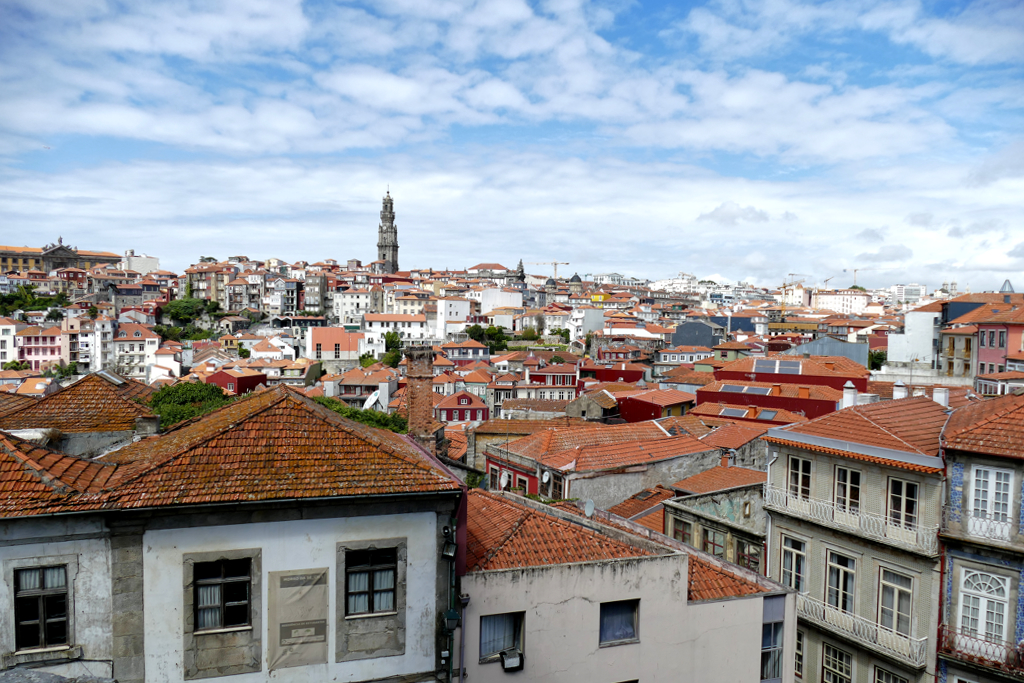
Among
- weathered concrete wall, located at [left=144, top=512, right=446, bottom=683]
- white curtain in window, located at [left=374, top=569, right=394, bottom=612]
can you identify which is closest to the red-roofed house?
weathered concrete wall, located at [left=144, top=512, right=446, bottom=683]

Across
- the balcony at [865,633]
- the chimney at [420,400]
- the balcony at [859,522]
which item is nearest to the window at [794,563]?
the balcony at [865,633]

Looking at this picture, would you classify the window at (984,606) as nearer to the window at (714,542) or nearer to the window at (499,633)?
the window at (714,542)

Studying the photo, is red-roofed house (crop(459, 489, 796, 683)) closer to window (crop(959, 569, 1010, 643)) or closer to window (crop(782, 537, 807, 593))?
window (crop(959, 569, 1010, 643))

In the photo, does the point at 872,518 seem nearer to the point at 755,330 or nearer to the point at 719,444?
the point at 719,444

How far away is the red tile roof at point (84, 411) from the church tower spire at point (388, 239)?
502ft

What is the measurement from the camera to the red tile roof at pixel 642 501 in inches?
707

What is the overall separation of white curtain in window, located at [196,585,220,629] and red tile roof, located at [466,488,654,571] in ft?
10.1

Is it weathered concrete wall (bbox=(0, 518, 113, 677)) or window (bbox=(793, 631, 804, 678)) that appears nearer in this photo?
weathered concrete wall (bbox=(0, 518, 113, 677))

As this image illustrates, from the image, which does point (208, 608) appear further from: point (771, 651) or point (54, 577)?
point (771, 651)

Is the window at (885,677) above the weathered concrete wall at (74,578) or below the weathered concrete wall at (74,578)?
below

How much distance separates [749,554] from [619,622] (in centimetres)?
621

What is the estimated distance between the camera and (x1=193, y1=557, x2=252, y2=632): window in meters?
7.21

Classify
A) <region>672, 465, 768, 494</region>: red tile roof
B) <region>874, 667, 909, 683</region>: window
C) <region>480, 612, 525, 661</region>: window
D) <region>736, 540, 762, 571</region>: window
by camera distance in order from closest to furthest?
<region>480, 612, 525, 661</region>: window → <region>874, 667, 909, 683</region>: window → <region>736, 540, 762, 571</region>: window → <region>672, 465, 768, 494</region>: red tile roof

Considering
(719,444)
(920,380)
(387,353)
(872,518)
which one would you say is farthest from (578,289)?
(872,518)
